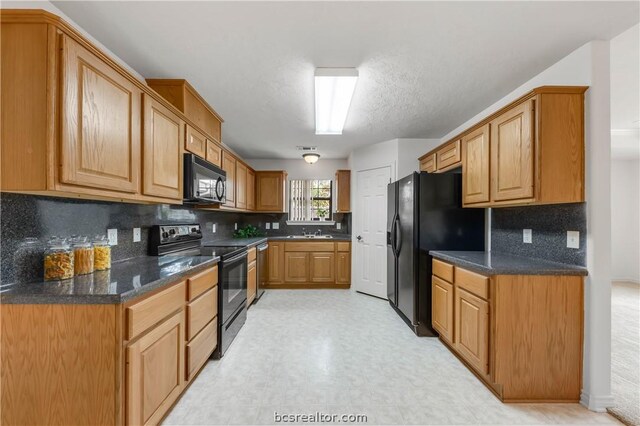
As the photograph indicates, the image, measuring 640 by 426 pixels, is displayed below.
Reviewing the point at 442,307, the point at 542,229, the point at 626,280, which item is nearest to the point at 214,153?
the point at 442,307

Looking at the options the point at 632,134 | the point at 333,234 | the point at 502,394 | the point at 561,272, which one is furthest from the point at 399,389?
the point at 632,134

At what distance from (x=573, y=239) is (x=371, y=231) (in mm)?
2696

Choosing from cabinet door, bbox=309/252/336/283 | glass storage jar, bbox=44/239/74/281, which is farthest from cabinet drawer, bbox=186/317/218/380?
cabinet door, bbox=309/252/336/283

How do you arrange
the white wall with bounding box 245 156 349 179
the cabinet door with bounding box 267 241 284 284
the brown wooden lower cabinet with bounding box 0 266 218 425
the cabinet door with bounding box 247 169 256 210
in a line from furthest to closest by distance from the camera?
1. the white wall with bounding box 245 156 349 179
2. the cabinet door with bounding box 267 241 284 284
3. the cabinet door with bounding box 247 169 256 210
4. the brown wooden lower cabinet with bounding box 0 266 218 425

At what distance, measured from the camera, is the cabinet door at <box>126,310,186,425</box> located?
1.30 metres

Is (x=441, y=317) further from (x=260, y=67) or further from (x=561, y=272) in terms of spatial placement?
(x=260, y=67)

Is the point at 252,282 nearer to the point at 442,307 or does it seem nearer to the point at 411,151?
the point at 442,307

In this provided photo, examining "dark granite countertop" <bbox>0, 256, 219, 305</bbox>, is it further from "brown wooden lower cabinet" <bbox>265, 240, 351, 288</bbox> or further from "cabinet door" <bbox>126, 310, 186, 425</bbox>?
"brown wooden lower cabinet" <bbox>265, 240, 351, 288</bbox>

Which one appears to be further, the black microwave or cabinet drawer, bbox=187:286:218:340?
the black microwave

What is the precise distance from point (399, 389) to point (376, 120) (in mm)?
2746

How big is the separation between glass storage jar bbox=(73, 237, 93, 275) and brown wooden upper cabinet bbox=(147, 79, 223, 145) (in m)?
1.36

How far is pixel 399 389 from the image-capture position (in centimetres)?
196

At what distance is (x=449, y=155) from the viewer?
3.02 metres

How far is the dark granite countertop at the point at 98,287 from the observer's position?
1.19m
